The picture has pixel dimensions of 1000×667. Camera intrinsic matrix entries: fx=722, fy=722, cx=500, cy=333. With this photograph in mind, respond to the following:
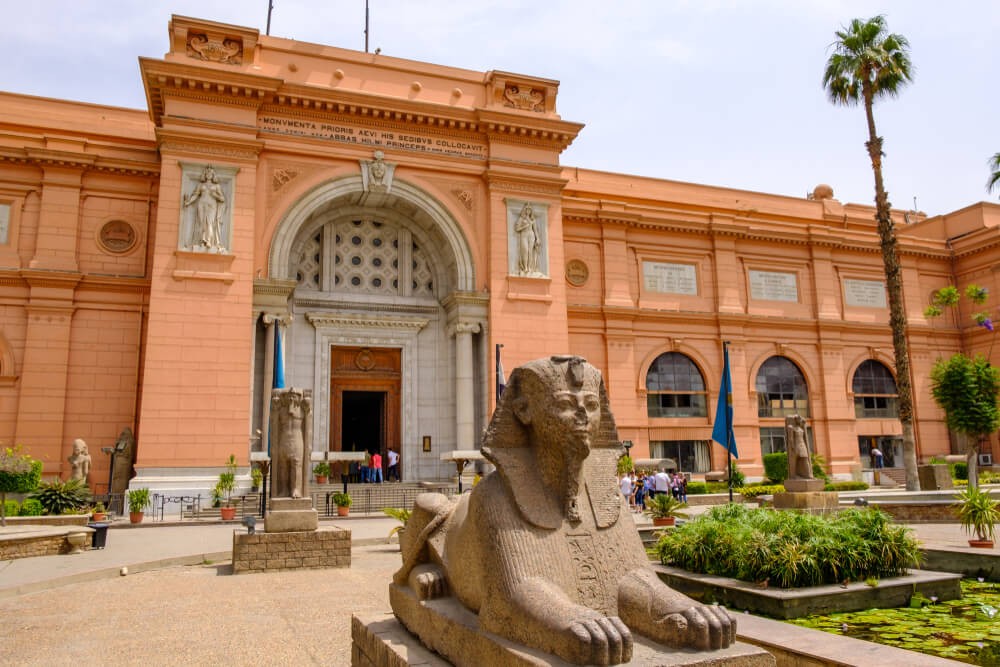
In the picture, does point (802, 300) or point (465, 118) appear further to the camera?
point (802, 300)

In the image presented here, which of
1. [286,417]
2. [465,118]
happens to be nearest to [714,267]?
[465,118]

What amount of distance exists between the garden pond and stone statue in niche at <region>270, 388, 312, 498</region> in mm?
8612

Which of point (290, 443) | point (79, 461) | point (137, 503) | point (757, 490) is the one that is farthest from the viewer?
point (757, 490)

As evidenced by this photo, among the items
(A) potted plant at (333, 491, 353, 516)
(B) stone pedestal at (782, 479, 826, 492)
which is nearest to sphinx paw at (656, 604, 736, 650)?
(B) stone pedestal at (782, 479, 826, 492)

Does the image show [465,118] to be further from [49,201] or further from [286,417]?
[286,417]

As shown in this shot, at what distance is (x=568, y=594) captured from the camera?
3619mm

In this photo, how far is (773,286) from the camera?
3117 cm

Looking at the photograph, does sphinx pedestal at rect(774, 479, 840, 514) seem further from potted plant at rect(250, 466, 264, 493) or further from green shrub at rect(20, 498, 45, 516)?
green shrub at rect(20, 498, 45, 516)

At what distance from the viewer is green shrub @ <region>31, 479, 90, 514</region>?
1700cm

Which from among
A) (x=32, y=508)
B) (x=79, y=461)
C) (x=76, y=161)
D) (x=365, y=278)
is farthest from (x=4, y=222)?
(x=365, y=278)

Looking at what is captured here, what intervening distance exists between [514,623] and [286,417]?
9678mm

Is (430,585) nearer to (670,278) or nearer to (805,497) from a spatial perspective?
(805,497)

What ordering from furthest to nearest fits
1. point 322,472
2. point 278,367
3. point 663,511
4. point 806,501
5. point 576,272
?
1. point 576,272
2. point 322,472
3. point 278,367
4. point 806,501
5. point 663,511

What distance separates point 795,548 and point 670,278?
79.3 ft
